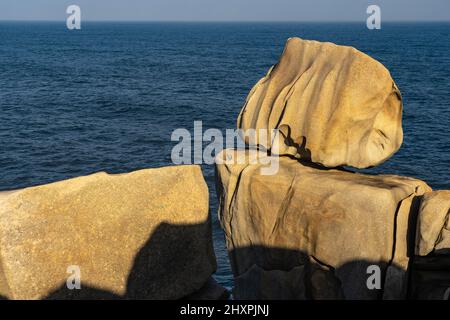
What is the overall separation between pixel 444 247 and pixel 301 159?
522 centimetres

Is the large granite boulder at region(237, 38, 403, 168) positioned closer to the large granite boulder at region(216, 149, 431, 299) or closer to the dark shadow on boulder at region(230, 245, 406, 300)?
the large granite boulder at region(216, 149, 431, 299)

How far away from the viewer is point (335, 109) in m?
15.8

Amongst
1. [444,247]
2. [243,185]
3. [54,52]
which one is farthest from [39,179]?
[54,52]

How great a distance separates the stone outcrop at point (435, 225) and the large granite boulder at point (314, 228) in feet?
2.67

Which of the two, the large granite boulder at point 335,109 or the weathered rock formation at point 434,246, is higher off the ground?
the large granite boulder at point 335,109

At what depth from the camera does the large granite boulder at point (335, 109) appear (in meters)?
15.5

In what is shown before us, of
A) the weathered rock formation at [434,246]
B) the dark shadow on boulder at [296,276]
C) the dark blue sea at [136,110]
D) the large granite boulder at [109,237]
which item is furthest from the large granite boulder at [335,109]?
the dark blue sea at [136,110]

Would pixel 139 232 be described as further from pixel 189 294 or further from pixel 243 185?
pixel 243 185

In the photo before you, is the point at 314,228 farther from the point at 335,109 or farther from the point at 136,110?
the point at 136,110

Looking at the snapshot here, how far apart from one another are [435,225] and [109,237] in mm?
7467

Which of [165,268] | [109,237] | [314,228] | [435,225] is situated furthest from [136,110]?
[435,225]

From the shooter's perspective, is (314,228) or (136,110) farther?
(136,110)

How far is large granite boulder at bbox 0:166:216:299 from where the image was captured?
1231cm

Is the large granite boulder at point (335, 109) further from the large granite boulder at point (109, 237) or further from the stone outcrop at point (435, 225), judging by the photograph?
the large granite boulder at point (109, 237)
